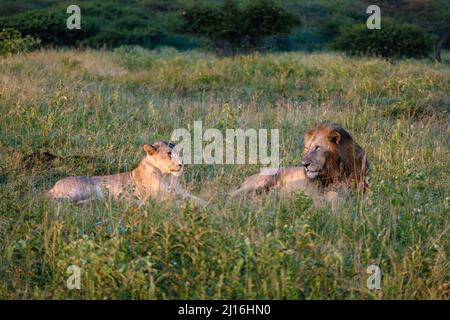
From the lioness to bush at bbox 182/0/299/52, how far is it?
14282 mm

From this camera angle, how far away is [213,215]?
5.30m

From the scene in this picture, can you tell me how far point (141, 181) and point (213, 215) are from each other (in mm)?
1768

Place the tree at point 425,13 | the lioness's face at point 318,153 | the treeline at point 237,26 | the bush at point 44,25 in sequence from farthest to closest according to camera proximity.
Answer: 1. the tree at point 425,13
2. the bush at point 44,25
3. the treeline at point 237,26
4. the lioness's face at point 318,153

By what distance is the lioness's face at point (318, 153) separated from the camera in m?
6.45

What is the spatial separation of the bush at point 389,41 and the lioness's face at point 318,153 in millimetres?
14982

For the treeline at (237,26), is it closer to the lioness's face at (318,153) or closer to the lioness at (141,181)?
the lioness at (141,181)

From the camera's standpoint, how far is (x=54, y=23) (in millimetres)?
24234

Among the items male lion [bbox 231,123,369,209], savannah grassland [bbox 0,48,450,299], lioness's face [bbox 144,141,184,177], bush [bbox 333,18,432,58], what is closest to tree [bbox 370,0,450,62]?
bush [bbox 333,18,432,58]

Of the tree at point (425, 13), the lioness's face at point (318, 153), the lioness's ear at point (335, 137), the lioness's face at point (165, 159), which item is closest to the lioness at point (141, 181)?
the lioness's face at point (165, 159)

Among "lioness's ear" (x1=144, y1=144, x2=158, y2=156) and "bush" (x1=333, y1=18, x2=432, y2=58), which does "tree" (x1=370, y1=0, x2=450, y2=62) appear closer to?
"bush" (x1=333, y1=18, x2=432, y2=58)

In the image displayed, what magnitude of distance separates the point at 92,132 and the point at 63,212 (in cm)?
332

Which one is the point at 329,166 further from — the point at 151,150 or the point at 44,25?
the point at 44,25

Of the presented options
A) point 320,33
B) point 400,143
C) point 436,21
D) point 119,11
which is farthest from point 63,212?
point 119,11

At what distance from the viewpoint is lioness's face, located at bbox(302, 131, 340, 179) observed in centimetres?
645
